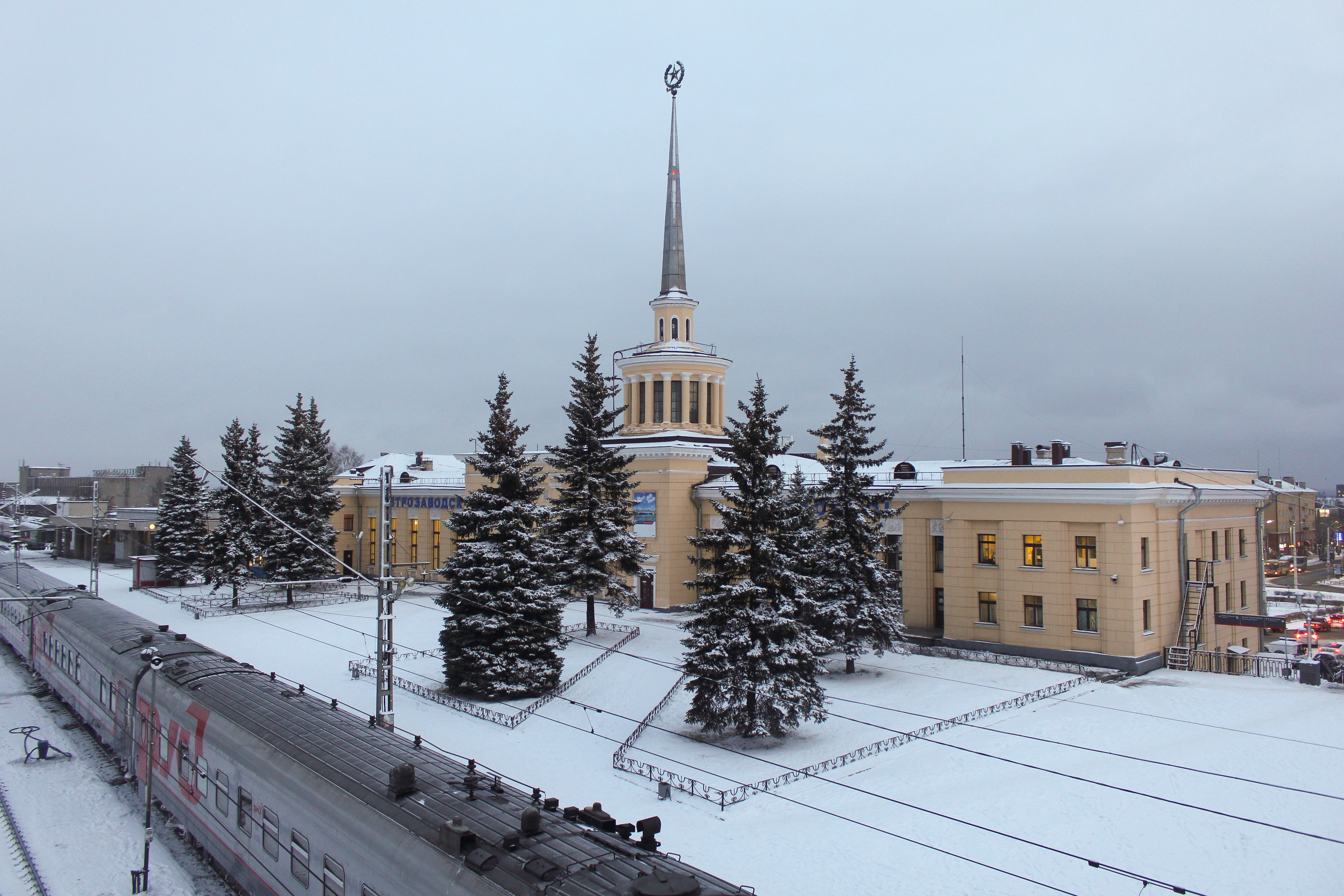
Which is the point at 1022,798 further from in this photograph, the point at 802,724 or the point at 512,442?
the point at 512,442

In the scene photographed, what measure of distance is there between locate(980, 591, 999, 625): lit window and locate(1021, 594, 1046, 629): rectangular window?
971mm

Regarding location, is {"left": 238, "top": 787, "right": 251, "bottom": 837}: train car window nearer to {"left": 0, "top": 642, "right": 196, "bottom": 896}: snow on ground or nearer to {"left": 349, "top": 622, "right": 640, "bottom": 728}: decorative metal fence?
{"left": 0, "top": 642, "right": 196, "bottom": 896}: snow on ground

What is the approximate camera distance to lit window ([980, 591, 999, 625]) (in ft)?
99.2

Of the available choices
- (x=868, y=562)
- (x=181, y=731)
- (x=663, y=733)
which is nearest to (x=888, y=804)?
(x=663, y=733)

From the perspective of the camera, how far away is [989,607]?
30531 mm

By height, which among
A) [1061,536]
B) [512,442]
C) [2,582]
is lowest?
[2,582]

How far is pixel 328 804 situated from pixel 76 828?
10.2 meters

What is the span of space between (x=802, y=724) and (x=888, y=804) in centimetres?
581

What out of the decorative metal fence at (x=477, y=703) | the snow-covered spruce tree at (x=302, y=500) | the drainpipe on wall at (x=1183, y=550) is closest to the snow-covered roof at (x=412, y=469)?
the snow-covered spruce tree at (x=302, y=500)

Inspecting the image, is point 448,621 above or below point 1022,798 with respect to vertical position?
above

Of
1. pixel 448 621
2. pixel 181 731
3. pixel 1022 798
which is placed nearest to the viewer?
pixel 181 731

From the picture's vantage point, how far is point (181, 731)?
50.1 ft

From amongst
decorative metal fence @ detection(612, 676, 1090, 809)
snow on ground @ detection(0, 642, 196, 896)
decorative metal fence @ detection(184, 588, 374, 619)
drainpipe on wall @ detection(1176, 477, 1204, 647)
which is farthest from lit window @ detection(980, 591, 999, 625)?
decorative metal fence @ detection(184, 588, 374, 619)

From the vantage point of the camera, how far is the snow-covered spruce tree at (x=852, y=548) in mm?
27031
